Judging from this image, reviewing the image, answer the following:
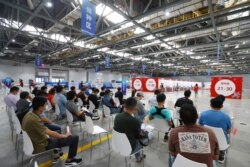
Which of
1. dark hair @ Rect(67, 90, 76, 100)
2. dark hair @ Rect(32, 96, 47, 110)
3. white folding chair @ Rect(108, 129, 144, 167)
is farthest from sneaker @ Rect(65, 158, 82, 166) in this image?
dark hair @ Rect(67, 90, 76, 100)

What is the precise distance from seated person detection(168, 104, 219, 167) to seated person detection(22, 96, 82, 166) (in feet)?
5.53

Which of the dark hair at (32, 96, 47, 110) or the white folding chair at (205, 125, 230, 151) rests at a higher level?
the dark hair at (32, 96, 47, 110)

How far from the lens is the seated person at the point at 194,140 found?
138 centimetres

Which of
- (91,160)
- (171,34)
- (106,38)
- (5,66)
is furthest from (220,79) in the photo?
(5,66)

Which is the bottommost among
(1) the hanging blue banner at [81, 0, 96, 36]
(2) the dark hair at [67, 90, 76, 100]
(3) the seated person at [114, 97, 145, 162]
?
(3) the seated person at [114, 97, 145, 162]

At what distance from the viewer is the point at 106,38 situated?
8.74 meters

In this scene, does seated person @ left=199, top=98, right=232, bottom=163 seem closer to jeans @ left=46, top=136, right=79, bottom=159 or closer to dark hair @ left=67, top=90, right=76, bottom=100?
jeans @ left=46, top=136, right=79, bottom=159

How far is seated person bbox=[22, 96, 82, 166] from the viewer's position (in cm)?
202

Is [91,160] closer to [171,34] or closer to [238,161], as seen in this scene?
[238,161]

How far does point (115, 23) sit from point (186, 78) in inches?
1356

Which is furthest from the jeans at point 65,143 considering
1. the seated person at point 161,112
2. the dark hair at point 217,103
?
the dark hair at point 217,103

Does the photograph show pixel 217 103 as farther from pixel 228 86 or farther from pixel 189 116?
pixel 228 86

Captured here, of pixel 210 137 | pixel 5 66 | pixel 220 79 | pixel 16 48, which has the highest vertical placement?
pixel 16 48

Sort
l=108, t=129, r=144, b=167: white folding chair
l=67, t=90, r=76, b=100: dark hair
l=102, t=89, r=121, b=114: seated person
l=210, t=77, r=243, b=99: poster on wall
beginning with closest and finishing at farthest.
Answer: l=108, t=129, r=144, b=167: white folding chair → l=67, t=90, r=76, b=100: dark hair → l=210, t=77, r=243, b=99: poster on wall → l=102, t=89, r=121, b=114: seated person
